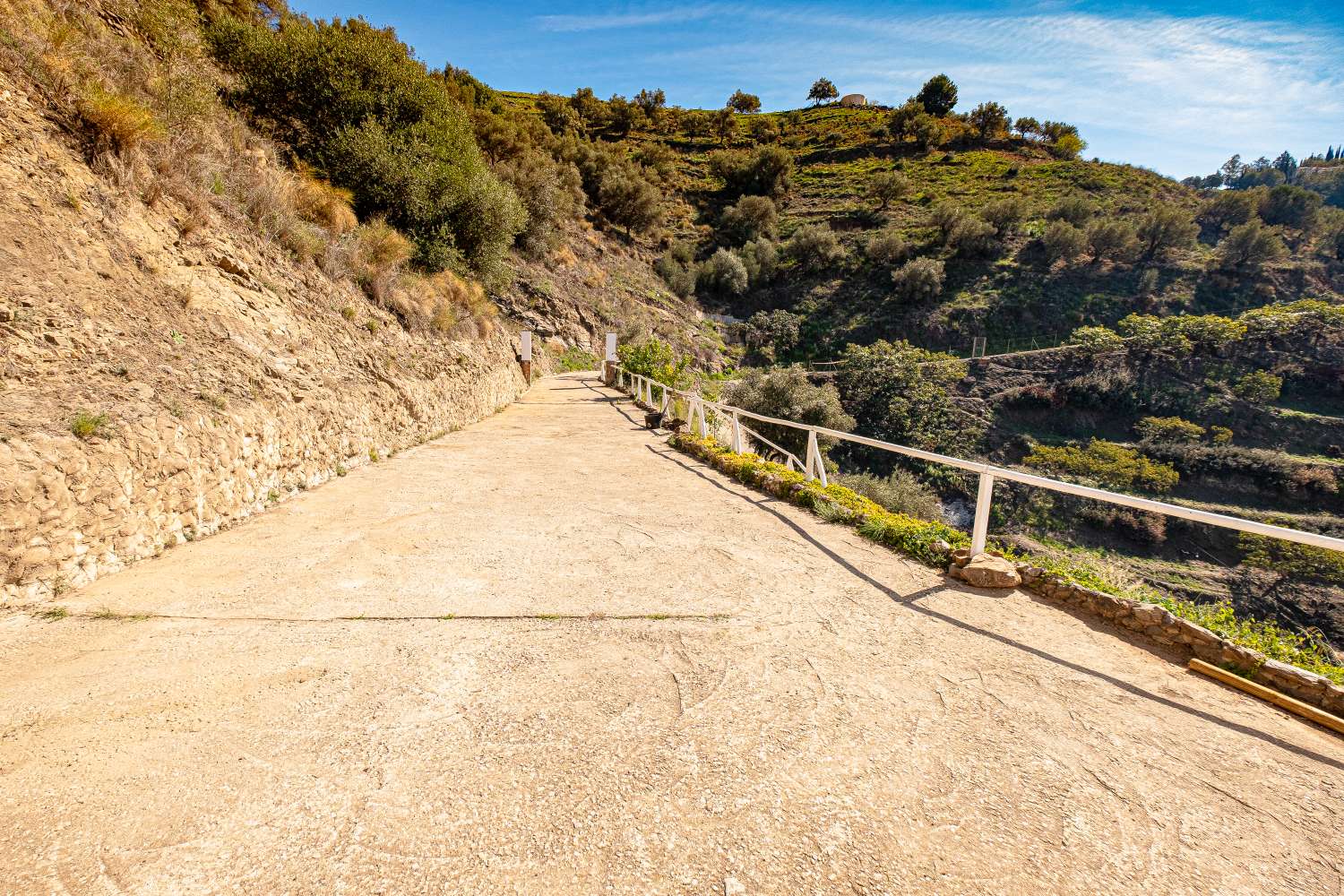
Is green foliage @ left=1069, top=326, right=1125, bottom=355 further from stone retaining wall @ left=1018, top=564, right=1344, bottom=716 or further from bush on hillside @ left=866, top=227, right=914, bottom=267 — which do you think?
→ stone retaining wall @ left=1018, top=564, right=1344, bottom=716

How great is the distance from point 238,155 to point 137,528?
794 cm

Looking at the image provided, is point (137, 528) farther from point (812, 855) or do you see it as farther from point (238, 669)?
point (812, 855)

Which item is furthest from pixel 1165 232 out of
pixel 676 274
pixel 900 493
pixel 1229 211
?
pixel 900 493

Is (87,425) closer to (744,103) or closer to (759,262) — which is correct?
(759,262)

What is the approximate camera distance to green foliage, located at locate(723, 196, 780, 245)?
57406mm

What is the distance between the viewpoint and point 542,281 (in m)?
31.9

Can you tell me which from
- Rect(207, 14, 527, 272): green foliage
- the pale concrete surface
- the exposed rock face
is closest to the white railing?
the exposed rock face

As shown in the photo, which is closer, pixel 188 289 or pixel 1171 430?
pixel 188 289

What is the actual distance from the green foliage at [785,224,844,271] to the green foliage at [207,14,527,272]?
42767 millimetres

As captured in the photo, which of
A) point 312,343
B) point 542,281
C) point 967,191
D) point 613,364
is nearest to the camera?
point 312,343

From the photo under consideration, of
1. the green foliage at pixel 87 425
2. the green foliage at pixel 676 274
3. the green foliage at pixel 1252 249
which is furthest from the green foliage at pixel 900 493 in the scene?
the green foliage at pixel 1252 249

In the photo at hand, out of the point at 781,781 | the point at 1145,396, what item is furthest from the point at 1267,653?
the point at 1145,396

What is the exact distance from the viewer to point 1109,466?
1219 inches

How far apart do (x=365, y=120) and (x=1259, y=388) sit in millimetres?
54369
